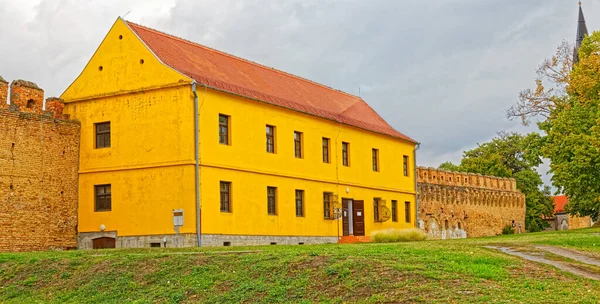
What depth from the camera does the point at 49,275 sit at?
1992 cm

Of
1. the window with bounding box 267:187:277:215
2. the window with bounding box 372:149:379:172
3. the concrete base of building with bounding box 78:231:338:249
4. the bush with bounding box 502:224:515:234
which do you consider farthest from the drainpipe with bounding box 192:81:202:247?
the bush with bounding box 502:224:515:234

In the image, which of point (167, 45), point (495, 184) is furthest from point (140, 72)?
point (495, 184)

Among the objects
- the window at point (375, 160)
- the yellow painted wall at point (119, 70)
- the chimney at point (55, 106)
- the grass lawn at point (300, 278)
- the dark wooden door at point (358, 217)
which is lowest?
the grass lawn at point (300, 278)

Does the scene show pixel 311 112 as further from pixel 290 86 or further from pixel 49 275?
pixel 49 275

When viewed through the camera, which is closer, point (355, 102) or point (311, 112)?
point (311, 112)

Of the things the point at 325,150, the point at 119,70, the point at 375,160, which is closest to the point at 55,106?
the point at 119,70

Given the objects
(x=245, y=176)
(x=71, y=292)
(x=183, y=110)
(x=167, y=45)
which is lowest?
(x=71, y=292)

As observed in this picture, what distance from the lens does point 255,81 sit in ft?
118

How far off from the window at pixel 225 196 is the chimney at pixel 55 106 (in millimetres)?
6703

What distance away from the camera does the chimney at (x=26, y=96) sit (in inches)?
1176

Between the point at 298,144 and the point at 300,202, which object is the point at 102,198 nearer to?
the point at 300,202

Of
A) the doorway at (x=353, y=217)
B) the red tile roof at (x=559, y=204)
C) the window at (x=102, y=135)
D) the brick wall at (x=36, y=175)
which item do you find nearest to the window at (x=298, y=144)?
the doorway at (x=353, y=217)

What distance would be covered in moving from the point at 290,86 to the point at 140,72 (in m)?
9.63

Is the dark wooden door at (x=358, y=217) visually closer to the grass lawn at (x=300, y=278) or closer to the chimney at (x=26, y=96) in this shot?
the chimney at (x=26, y=96)
